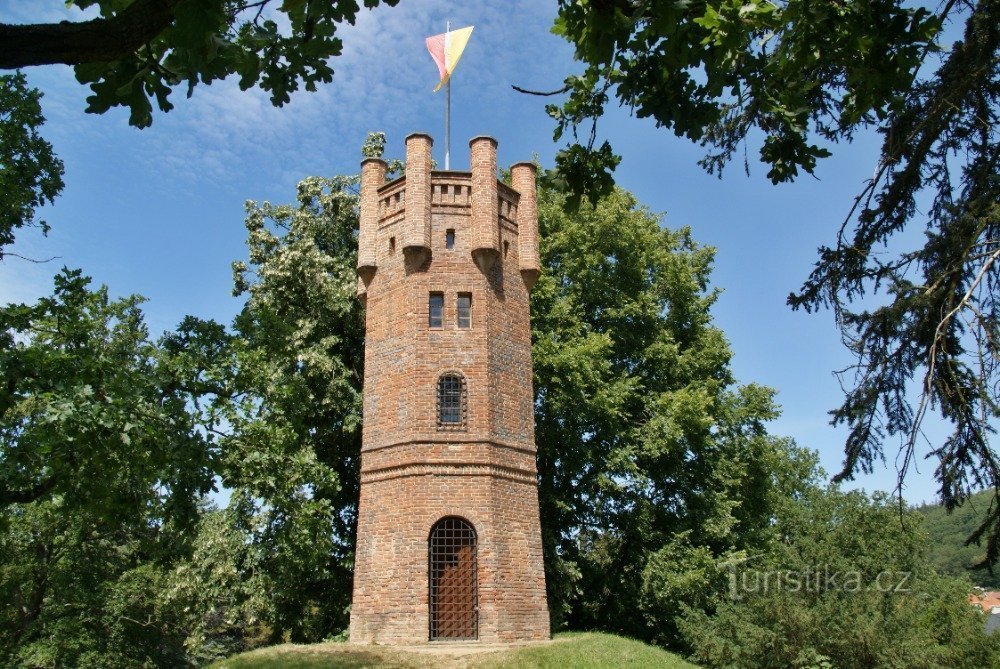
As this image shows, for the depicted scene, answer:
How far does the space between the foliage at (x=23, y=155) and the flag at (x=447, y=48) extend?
10.1 metres

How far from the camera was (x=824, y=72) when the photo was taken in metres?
6.62

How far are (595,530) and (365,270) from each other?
35.7 ft

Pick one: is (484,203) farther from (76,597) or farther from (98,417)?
(76,597)

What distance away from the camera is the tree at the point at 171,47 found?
313 cm

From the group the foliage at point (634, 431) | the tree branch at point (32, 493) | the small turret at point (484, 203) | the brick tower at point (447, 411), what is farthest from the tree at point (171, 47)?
the foliage at point (634, 431)

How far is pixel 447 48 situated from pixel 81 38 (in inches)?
770

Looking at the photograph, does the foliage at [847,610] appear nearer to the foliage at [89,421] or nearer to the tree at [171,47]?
→ the foliage at [89,421]

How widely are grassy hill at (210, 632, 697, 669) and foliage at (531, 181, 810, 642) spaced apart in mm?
5542

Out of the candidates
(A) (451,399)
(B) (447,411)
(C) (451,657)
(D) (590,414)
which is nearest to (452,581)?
(C) (451,657)

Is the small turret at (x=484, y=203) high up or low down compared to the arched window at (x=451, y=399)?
up

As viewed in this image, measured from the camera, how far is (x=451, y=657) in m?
15.0

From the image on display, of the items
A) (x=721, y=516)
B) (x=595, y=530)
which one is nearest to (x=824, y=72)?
(x=721, y=516)

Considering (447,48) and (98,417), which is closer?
(98,417)

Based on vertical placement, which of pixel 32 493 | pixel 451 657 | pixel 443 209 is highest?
pixel 443 209
